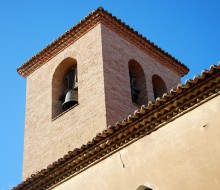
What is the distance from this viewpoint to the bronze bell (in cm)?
1264

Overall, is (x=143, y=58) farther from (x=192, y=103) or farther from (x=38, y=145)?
(x=192, y=103)

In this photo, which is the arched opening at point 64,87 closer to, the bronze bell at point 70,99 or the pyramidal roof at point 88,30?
the bronze bell at point 70,99

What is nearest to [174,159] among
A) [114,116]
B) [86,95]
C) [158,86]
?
[114,116]

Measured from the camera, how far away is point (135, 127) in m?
8.62

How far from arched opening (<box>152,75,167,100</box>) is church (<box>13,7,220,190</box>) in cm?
3

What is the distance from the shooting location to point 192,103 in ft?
26.5

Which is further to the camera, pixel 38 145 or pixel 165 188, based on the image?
pixel 38 145

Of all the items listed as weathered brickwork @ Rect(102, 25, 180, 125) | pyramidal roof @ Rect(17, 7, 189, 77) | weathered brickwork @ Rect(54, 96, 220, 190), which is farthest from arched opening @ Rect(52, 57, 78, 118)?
weathered brickwork @ Rect(54, 96, 220, 190)

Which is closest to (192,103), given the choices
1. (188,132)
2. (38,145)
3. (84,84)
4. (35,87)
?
(188,132)

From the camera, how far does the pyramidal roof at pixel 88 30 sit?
13.4 meters

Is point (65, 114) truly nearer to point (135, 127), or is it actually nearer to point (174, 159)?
point (135, 127)

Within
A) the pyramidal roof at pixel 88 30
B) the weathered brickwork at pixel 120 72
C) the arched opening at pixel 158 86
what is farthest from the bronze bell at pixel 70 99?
the arched opening at pixel 158 86

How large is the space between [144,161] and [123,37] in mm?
6026

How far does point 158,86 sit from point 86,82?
106 inches
